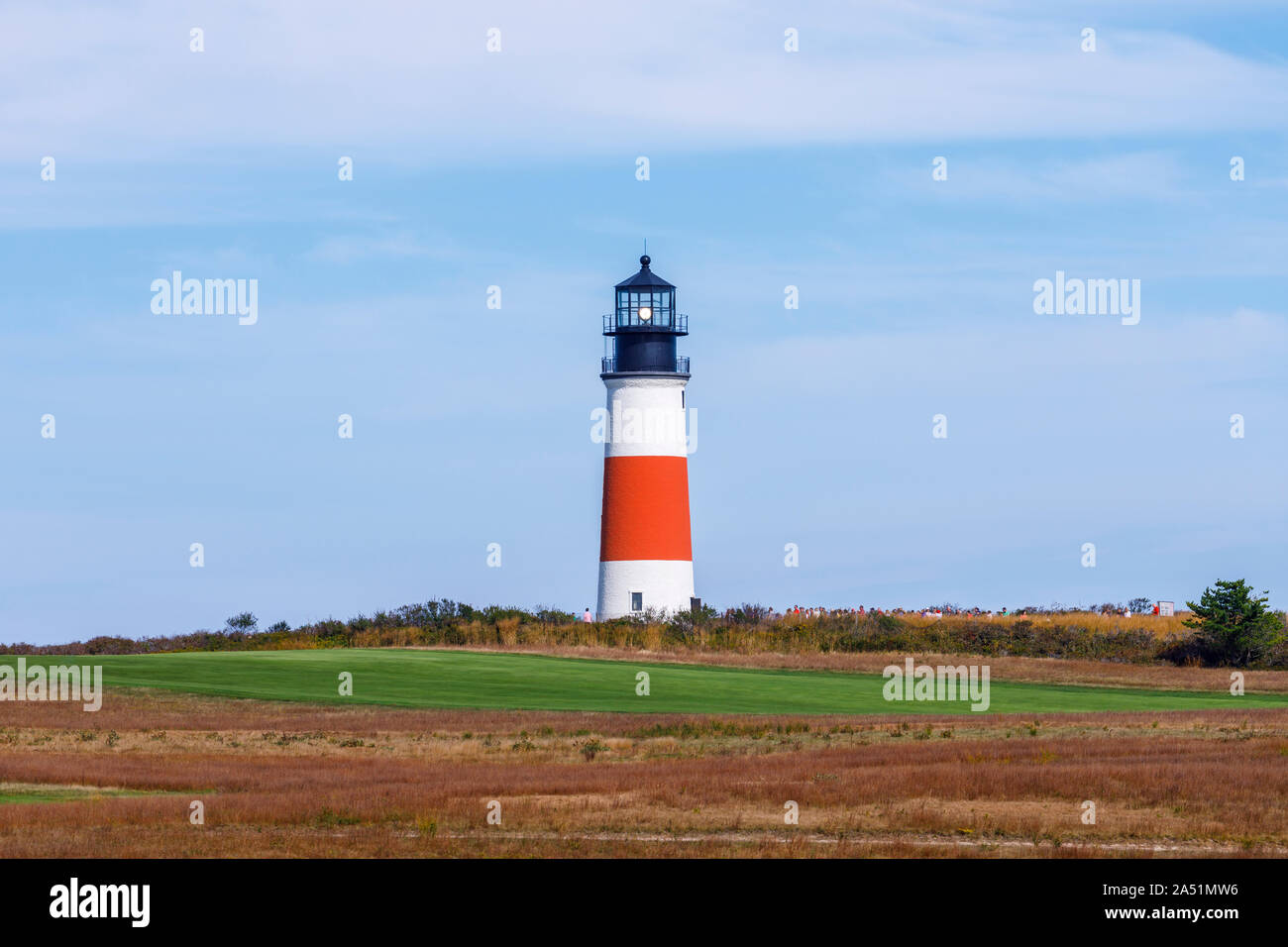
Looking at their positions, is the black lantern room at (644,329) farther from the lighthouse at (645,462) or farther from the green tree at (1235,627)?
the green tree at (1235,627)

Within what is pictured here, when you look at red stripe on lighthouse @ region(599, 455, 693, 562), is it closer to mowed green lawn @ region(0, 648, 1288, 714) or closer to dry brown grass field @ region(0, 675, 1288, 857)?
mowed green lawn @ region(0, 648, 1288, 714)

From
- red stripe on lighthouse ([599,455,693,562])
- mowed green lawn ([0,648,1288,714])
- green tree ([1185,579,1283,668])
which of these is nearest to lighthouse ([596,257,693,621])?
red stripe on lighthouse ([599,455,693,562])

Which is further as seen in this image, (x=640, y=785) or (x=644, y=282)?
(x=644, y=282)

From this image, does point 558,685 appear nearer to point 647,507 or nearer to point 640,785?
point 647,507

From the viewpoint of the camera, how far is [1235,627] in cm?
6512

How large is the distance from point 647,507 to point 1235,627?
77.4ft

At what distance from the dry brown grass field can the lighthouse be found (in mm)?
26551

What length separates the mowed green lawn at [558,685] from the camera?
4750 cm

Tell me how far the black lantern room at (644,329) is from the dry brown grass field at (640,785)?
28983 mm

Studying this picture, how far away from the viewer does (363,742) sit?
1422 inches

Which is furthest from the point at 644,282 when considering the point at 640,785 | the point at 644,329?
the point at 640,785

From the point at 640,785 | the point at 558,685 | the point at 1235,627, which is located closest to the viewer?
the point at 640,785
